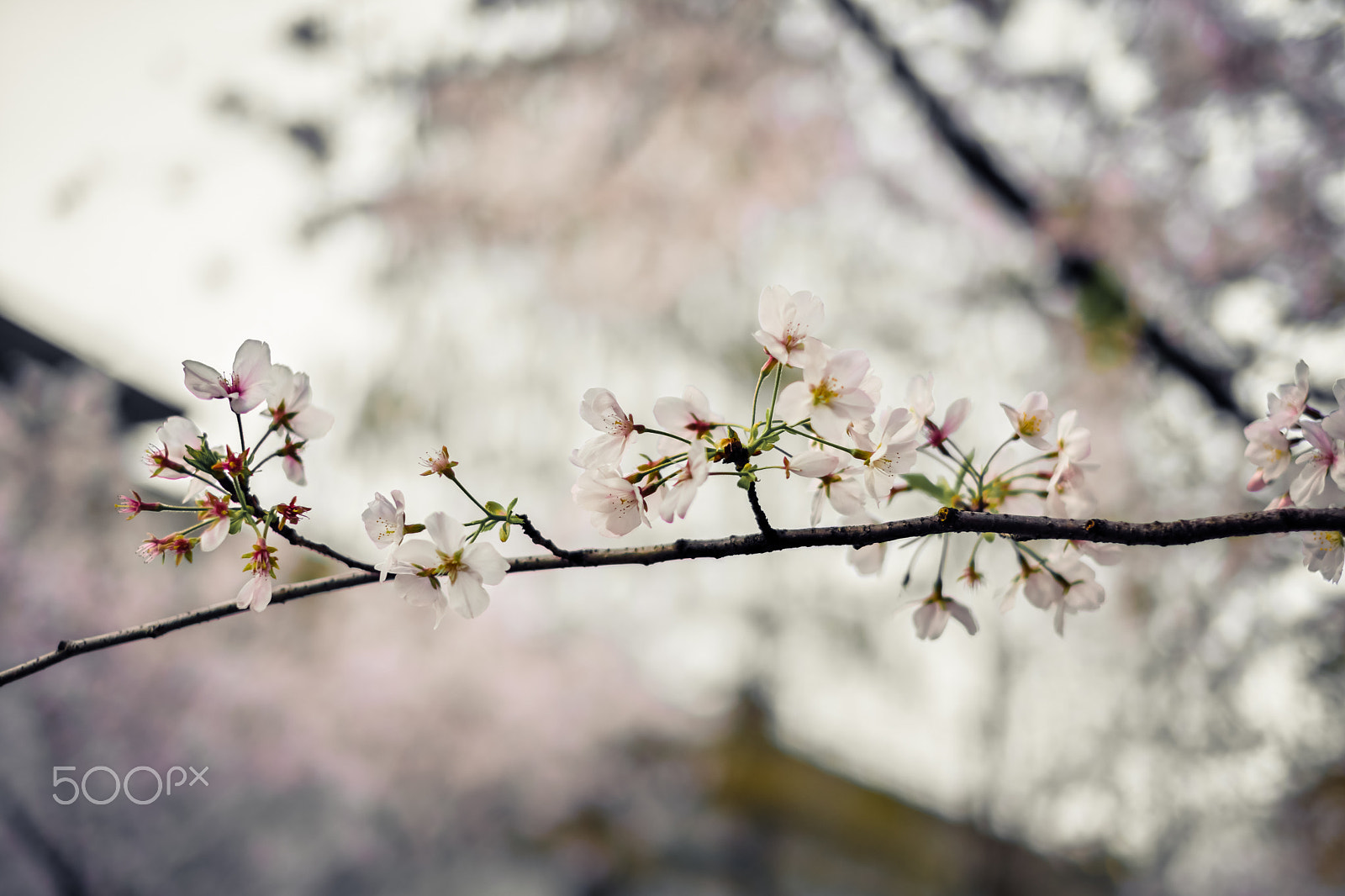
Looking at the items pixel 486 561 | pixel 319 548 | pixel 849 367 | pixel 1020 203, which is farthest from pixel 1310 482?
pixel 1020 203

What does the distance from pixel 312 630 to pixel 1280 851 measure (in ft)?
14.5

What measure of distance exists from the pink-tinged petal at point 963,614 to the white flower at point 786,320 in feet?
0.95

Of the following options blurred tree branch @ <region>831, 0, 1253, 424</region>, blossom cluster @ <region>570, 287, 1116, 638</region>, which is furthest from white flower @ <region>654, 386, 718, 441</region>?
blurred tree branch @ <region>831, 0, 1253, 424</region>

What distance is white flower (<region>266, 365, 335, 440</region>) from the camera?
47 cm

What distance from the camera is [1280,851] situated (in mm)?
2557

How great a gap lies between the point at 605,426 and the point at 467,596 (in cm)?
15

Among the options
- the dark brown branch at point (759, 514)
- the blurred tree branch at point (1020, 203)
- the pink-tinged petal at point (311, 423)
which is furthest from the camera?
the blurred tree branch at point (1020, 203)

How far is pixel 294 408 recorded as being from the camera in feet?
1.59

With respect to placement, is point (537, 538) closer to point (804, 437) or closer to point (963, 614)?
point (804, 437)

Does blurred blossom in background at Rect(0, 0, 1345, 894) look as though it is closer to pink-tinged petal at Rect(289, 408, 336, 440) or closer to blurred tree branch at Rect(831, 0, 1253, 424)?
blurred tree branch at Rect(831, 0, 1253, 424)

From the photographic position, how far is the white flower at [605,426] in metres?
0.44

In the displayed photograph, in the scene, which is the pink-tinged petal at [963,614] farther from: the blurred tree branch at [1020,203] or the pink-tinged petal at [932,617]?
the blurred tree branch at [1020,203]

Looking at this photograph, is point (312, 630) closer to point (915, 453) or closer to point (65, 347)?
point (65, 347)

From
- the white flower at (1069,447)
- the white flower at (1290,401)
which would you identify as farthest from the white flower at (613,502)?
the white flower at (1290,401)
